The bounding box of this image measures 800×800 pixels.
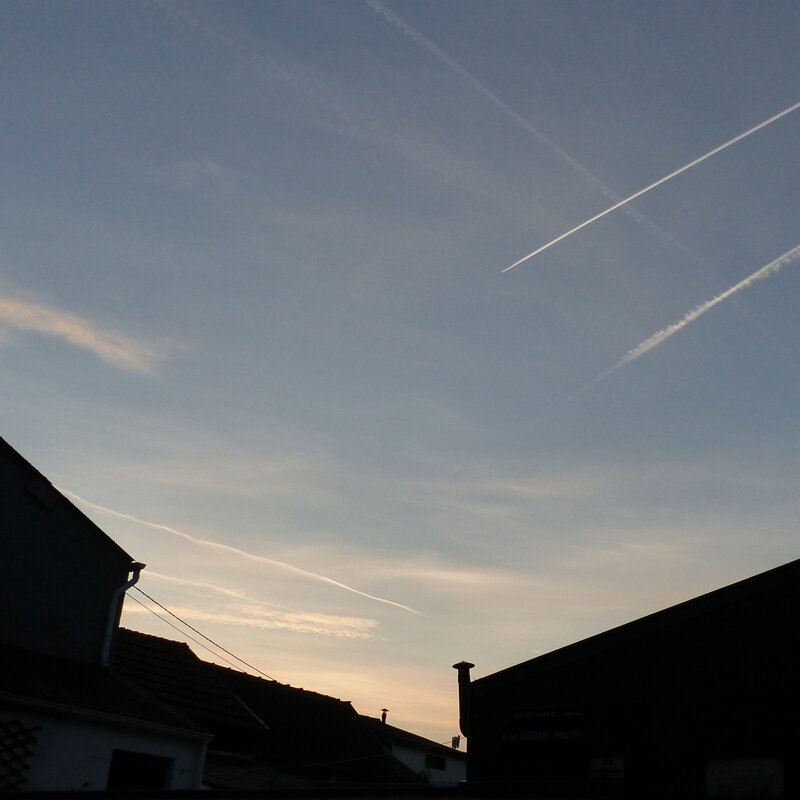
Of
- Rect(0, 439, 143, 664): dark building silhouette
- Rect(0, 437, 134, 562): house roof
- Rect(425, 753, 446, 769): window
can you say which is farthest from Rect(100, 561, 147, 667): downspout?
Rect(425, 753, 446, 769): window

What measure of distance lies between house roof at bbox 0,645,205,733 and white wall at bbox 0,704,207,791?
0.96 ft

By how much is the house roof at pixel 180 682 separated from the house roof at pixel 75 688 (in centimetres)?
379

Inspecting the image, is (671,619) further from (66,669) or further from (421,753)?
(421,753)

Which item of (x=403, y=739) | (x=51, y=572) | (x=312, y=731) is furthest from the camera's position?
(x=403, y=739)

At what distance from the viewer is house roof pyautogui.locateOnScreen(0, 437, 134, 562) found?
2203 centimetres

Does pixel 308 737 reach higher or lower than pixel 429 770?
higher

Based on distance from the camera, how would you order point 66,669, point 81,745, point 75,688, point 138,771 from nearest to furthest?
point 81,745 < point 75,688 < point 138,771 < point 66,669

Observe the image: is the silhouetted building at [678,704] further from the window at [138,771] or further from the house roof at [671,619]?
the window at [138,771]

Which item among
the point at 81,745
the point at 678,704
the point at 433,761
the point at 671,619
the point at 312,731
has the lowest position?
the point at 81,745

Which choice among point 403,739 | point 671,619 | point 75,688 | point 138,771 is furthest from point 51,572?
point 403,739

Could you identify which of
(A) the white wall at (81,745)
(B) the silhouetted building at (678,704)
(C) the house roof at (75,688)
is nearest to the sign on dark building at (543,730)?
(B) the silhouetted building at (678,704)

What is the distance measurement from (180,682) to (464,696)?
10183mm

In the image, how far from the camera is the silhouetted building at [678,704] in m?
17.7

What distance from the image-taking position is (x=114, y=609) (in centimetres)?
2441
